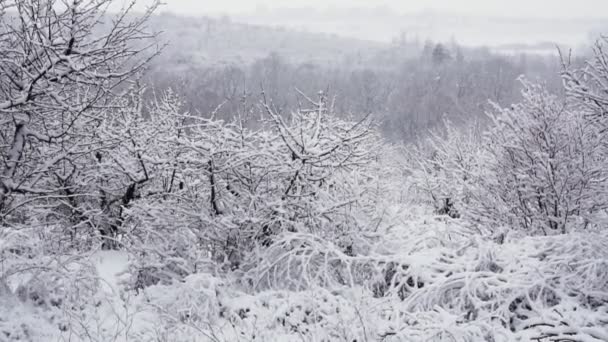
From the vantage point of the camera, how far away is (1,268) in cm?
623

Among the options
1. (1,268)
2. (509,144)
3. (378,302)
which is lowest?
Answer: (378,302)

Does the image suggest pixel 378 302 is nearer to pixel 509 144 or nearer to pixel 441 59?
pixel 509 144

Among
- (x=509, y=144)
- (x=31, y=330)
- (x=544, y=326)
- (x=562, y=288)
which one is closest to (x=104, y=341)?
(x=31, y=330)

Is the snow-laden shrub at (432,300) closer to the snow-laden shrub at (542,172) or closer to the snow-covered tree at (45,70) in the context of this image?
the snow-laden shrub at (542,172)

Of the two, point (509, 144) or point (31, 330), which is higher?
point (509, 144)

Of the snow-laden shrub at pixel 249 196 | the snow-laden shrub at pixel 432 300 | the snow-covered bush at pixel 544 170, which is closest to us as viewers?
the snow-laden shrub at pixel 432 300

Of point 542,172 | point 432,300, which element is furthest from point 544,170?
point 432,300

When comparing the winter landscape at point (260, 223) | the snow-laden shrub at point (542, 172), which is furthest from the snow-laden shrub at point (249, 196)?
the snow-laden shrub at point (542, 172)

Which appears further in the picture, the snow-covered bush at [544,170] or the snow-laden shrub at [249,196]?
the snow-covered bush at [544,170]

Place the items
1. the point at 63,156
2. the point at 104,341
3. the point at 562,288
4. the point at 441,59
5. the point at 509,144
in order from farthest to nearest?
the point at 441,59
the point at 509,144
the point at 63,156
the point at 562,288
the point at 104,341

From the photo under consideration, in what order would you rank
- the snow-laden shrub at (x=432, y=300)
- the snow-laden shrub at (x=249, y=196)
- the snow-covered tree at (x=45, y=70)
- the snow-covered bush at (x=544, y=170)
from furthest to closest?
the snow-covered bush at (x=544, y=170) < the snow-laden shrub at (x=249, y=196) < the snow-covered tree at (x=45, y=70) < the snow-laden shrub at (x=432, y=300)

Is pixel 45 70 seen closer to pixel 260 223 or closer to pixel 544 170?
pixel 260 223

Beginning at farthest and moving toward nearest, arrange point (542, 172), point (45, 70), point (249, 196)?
point (542, 172)
point (249, 196)
point (45, 70)

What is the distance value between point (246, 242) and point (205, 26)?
16555cm
